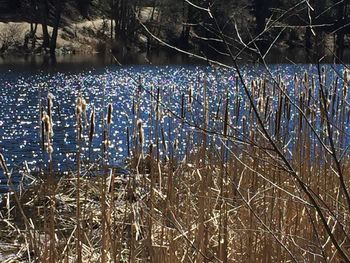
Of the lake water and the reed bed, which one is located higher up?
the reed bed

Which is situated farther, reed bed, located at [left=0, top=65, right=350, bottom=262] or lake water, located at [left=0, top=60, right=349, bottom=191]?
lake water, located at [left=0, top=60, right=349, bottom=191]

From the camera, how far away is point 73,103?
19453 millimetres

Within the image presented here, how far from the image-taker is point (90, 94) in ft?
69.6

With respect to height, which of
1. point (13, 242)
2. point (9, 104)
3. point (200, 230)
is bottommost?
point (9, 104)

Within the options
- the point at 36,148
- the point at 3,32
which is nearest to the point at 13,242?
the point at 36,148

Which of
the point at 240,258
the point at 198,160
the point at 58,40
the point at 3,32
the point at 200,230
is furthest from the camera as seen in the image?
the point at 58,40

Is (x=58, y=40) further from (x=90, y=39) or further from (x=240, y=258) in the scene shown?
(x=240, y=258)

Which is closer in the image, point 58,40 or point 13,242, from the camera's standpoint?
point 13,242

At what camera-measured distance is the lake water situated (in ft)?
21.2

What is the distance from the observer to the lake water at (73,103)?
6473 millimetres

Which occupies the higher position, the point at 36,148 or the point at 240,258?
the point at 240,258

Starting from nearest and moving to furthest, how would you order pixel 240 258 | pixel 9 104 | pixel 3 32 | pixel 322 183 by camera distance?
pixel 240 258 < pixel 322 183 < pixel 9 104 < pixel 3 32

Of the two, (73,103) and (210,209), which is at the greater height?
(210,209)

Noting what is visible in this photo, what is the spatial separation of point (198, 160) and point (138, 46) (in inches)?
1598
